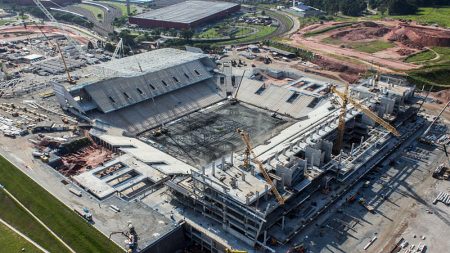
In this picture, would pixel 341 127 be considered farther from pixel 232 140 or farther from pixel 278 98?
A: pixel 278 98

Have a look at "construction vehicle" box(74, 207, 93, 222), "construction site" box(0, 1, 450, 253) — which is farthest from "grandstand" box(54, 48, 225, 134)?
"construction vehicle" box(74, 207, 93, 222)

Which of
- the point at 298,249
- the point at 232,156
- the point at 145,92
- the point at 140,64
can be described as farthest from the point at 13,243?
the point at 140,64

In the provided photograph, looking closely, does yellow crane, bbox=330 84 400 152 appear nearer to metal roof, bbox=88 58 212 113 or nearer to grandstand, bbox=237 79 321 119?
grandstand, bbox=237 79 321 119

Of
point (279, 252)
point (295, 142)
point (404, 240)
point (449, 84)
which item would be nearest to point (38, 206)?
point (279, 252)

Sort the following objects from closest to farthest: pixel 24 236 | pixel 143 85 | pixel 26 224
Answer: pixel 24 236 → pixel 26 224 → pixel 143 85

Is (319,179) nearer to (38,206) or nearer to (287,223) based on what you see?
(287,223)

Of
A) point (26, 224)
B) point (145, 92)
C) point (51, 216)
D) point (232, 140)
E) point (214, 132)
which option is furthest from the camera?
point (145, 92)

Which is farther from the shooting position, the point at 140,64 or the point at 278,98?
the point at 140,64

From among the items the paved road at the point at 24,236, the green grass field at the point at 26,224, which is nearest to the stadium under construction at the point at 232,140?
the green grass field at the point at 26,224
